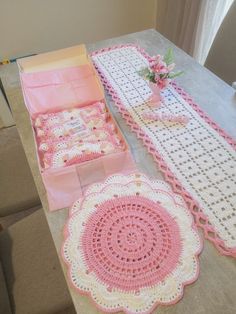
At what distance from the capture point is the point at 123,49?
129cm

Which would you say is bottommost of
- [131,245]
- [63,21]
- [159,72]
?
[63,21]

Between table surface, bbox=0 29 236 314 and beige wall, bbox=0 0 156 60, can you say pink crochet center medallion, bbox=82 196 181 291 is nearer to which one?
table surface, bbox=0 29 236 314

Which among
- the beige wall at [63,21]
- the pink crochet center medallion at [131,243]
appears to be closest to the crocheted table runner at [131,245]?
the pink crochet center medallion at [131,243]

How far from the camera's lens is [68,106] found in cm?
101

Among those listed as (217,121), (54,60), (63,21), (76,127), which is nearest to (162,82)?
(217,121)

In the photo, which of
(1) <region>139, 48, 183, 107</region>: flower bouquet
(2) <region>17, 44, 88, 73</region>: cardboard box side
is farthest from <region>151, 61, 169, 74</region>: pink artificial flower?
(2) <region>17, 44, 88, 73</region>: cardboard box side

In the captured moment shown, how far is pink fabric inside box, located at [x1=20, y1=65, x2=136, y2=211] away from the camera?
764mm

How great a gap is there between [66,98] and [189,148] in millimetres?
477

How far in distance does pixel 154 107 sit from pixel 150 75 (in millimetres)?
110

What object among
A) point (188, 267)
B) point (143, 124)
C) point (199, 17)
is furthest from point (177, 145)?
A: point (199, 17)

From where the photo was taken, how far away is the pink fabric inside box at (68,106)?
76cm

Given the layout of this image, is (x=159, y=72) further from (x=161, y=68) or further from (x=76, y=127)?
(x=76, y=127)

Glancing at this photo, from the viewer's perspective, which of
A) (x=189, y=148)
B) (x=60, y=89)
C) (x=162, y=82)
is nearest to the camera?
(x=189, y=148)

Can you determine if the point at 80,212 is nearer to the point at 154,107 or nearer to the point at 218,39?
the point at 154,107
